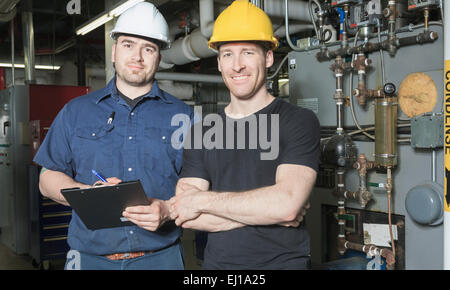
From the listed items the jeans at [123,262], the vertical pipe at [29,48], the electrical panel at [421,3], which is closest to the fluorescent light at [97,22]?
the vertical pipe at [29,48]

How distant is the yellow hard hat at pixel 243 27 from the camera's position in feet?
4.53

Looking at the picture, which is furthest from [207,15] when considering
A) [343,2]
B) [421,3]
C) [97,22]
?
[421,3]

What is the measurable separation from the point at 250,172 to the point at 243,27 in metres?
0.47

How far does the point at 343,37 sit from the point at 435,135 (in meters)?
0.70

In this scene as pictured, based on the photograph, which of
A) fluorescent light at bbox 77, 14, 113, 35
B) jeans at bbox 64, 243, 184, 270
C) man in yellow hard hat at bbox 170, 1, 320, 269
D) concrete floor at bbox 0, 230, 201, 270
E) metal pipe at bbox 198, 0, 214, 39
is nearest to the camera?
man in yellow hard hat at bbox 170, 1, 320, 269

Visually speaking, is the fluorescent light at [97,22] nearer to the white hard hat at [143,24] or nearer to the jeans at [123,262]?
the white hard hat at [143,24]

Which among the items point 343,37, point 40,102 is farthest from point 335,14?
point 40,102

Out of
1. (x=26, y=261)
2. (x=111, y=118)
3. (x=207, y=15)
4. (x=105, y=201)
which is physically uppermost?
(x=207, y=15)

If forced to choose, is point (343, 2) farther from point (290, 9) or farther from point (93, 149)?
point (93, 149)

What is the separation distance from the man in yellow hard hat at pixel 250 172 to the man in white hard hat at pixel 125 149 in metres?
0.18

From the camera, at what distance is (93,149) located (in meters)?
1.53

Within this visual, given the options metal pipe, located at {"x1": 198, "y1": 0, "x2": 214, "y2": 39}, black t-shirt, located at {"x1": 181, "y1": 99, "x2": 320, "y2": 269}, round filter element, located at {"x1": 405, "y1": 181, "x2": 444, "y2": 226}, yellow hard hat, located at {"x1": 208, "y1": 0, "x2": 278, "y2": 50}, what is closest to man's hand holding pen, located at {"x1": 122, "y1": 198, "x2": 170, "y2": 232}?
black t-shirt, located at {"x1": 181, "y1": 99, "x2": 320, "y2": 269}

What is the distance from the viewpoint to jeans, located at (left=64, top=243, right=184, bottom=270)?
1492 millimetres

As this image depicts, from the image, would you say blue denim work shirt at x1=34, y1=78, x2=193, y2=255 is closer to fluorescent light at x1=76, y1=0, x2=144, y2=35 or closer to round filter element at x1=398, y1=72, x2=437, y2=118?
round filter element at x1=398, y1=72, x2=437, y2=118
